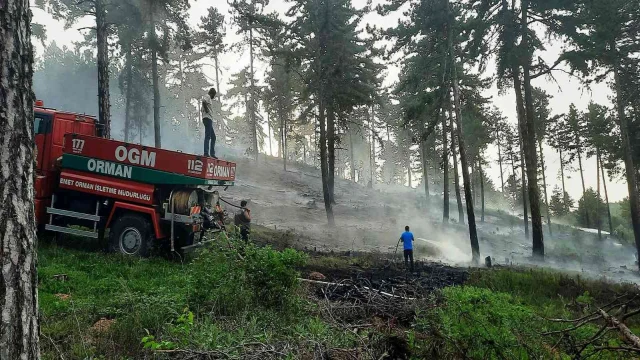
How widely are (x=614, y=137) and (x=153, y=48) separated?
1270 inches

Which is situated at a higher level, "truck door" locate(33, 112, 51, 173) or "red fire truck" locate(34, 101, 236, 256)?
"truck door" locate(33, 112, 51, 173)

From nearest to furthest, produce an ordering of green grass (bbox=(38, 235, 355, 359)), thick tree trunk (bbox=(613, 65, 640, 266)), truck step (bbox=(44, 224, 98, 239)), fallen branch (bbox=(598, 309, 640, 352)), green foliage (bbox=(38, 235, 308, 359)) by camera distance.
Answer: fallen branch (bbox=(598, 309, 640, 352)), green grass (bbox=(38, 235, 355, 359)), green foliage (bbox=(38, 235, 308, 359)), truck step (bbox=(44, 224, 98, 239)), thick tree trunk (bbox=(613, 65, 640, 266))

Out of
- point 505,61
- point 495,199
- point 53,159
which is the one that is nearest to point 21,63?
point 53,159

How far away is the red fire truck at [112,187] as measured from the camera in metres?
8.75

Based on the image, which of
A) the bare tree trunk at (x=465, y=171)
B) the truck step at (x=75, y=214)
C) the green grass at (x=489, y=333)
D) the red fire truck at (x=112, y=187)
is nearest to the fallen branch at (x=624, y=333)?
the green grass at (x=489, y=333)

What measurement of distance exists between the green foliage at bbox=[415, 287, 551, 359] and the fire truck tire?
272 inches

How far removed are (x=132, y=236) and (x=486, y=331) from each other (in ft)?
26.5

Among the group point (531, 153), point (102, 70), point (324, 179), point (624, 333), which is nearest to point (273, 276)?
point (624, 333)

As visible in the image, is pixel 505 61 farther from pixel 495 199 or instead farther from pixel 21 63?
pixel 495 199

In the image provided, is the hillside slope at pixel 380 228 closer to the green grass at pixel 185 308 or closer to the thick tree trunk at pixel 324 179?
the thick tree trunk at pixel 324 179

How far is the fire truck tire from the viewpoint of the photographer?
28.7ft

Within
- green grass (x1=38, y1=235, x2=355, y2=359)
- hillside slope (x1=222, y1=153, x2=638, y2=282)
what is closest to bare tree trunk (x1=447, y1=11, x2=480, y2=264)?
hillside slope (x1=222, y1=153, x2=638, y2=282)

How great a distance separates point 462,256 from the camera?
63.5 feet

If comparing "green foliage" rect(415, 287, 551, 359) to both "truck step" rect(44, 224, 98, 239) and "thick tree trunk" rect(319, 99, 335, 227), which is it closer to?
"truck step" rect(44, 224, 98, 239)
